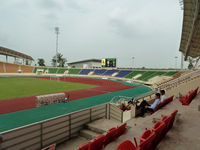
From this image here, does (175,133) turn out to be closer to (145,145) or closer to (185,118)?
(185,118)

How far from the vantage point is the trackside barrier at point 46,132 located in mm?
4316

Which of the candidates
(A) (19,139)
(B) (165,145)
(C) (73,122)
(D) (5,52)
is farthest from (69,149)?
(D) (5,52)

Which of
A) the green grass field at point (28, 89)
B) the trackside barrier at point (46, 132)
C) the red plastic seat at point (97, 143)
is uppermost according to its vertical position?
the red plastic seat at point (97, 143)

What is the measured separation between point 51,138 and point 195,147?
495 centimetres

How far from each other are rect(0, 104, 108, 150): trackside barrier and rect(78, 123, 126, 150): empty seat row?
2.26 metres

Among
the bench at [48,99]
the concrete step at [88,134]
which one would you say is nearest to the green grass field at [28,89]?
the bench at [48,99]

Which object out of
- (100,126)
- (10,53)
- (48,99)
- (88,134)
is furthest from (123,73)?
(10,53)

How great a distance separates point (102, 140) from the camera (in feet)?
12.5

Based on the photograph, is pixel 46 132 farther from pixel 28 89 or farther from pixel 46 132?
pixel 28 89

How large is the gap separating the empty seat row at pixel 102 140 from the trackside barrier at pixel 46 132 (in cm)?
226

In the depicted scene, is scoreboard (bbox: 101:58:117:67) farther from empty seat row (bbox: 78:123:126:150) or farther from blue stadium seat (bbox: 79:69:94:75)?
empty seat row (bbox: 78:123:126:150)

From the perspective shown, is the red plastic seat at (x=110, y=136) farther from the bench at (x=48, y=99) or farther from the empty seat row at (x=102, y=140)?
the bench at (x=48, y=99)

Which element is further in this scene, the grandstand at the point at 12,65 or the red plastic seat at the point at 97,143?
the grandstand at the point at 12,65

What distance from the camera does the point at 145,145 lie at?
273 cm
